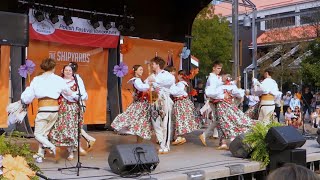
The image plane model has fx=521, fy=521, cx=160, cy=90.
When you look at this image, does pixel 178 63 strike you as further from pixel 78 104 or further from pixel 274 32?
pixel 274 32

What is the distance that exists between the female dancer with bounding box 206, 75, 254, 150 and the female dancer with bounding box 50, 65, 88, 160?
2.39 m

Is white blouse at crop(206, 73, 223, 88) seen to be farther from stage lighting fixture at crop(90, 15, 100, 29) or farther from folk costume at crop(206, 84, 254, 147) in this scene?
stage lighting fixture at crop(90, 15, 100, 29)

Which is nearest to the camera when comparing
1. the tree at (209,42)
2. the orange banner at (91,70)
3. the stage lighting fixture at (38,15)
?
the stage lighting fixture at (38,15)

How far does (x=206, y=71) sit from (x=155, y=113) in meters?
21.4

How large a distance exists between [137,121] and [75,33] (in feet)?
12.7

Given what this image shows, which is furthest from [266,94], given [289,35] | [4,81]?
[289,35]

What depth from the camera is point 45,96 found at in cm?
713

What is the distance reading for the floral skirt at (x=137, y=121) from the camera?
8148 mm

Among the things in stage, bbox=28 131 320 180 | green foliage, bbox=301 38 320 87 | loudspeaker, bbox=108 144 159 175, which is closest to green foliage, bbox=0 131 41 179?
stage, bbox=28 131 320 180

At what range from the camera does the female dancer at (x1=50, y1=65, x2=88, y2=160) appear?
292 inches

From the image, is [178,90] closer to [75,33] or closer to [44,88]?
[75,33]

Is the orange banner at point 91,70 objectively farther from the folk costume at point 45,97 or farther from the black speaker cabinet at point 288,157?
the black speaker cabinet at point 288,157

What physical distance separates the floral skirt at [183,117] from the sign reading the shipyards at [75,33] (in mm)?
3024

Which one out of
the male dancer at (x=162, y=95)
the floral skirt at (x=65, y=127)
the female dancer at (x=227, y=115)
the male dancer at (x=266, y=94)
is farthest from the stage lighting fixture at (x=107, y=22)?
the floral skirt at (x=65, y=127)
